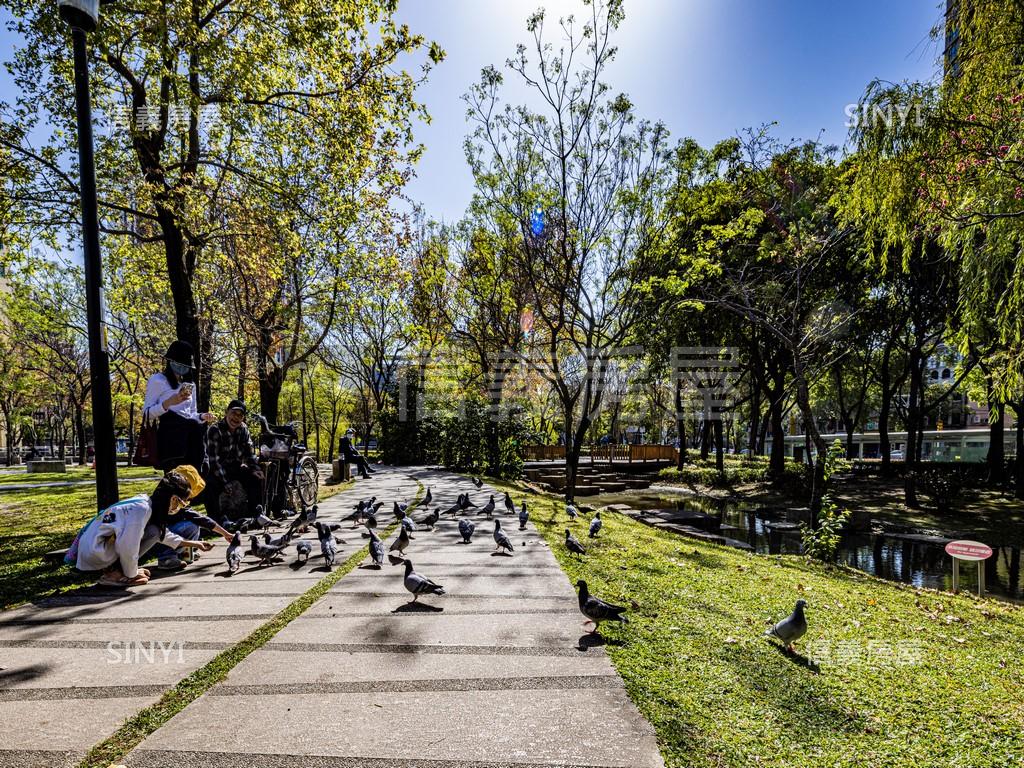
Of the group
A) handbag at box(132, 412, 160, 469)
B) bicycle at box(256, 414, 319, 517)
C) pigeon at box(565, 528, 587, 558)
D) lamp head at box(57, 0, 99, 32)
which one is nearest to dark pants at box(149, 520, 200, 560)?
handbag at box(132, 412, 160, 469)

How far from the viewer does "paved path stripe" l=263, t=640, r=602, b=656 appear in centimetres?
341

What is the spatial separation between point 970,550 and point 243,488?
29.1 feet

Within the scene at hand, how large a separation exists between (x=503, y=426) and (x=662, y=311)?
23.4 feet

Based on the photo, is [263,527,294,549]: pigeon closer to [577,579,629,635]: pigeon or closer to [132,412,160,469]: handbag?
[132,412,160,469]: handbag

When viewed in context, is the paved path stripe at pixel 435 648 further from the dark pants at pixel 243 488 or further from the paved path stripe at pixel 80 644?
the dark pants at pixel 243 488

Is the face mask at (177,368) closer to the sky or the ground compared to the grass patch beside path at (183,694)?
closer to the sky

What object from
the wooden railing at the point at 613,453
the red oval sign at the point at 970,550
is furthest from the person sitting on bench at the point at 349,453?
the red oval sign at the point at 970,550

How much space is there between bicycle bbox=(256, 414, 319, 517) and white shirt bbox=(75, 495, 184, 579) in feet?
10.3

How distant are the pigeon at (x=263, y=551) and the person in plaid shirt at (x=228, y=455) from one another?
194 centimetres

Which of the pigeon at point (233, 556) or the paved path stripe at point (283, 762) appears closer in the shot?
the paved path stripe at point (283, 762)

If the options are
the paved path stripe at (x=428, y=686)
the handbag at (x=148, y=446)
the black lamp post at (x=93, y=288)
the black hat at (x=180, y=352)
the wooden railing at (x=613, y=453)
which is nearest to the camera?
the paved path stripe at (x=428, y=686)

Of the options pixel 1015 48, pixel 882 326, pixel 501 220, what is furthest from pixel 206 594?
pixel 882 326

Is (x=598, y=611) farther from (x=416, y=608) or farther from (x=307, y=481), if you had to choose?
(x=307, y=481)

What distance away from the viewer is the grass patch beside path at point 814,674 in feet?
8.25
